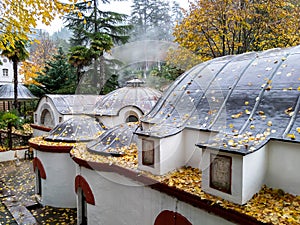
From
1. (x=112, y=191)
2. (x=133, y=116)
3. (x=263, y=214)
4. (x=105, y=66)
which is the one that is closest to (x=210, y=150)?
(x=263, y=214)

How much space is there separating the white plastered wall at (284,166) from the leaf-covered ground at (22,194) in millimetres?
7390

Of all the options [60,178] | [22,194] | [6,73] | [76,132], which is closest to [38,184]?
[22,194]

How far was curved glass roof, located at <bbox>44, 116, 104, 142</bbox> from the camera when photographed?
1023cm

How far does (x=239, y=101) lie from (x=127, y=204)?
3.93 metres

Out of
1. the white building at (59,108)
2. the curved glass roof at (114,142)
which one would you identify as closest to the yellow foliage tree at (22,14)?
the curved glass roof at (114,142)

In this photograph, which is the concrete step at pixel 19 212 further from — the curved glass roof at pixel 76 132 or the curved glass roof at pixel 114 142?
the curved glass roof at pixel 114 142

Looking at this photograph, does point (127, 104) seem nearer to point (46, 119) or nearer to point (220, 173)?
point (220, 173)

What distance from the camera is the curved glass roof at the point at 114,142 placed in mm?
7169

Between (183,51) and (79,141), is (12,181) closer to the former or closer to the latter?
(79,141)

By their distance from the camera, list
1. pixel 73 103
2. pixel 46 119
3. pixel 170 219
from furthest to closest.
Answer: pixel 46 119 < pixel 73 103 < pixel 170 219

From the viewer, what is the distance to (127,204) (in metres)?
6.42

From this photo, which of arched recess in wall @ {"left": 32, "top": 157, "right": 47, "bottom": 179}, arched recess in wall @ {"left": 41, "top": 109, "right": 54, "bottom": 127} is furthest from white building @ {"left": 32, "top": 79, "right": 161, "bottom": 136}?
arched recess in wall @ {"left": 32, "top": 157, "right": 47, "bottom": 179}

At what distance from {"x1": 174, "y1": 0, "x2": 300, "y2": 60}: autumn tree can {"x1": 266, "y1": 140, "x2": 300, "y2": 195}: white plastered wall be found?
12063 mm

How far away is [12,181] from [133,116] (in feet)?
25.3
